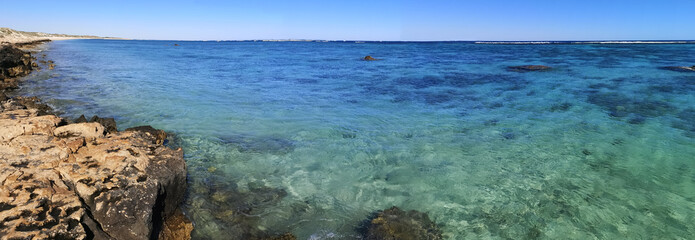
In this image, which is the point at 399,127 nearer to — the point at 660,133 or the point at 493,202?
the point at 493,202

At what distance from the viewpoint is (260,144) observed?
9.04m

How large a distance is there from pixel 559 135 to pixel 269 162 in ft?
27.2

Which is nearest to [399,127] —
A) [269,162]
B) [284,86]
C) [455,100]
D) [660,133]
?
[269,162]

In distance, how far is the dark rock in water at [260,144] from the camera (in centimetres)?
861

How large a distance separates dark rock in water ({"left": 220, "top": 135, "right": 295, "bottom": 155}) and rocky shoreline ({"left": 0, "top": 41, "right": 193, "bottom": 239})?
97.3 inches

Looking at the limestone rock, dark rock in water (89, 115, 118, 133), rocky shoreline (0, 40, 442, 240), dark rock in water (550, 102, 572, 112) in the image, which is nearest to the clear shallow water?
dark rock in water (550, 102, 572, 112)

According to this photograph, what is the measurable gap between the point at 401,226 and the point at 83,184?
15.0 feet

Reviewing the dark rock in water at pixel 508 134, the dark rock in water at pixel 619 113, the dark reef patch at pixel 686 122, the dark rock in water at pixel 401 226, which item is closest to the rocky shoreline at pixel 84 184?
the dark rock in water at pixel 401 226

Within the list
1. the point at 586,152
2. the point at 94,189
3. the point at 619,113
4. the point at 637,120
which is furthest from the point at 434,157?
the point at 619,113

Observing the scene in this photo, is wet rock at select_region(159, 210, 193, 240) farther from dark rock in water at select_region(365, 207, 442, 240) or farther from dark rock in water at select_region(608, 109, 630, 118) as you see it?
dark rock in water at select_region(608, 109, 630, 118)

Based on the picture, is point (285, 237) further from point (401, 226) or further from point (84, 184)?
point (84, 184)

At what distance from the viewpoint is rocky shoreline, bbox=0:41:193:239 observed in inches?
151

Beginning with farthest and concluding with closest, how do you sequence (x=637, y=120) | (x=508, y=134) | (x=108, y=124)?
(x=637, y=120), (x=508, y=134), (x=108, y=124)

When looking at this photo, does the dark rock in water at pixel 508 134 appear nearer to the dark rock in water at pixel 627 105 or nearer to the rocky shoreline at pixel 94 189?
the dark rock in water at pixel 627 105
